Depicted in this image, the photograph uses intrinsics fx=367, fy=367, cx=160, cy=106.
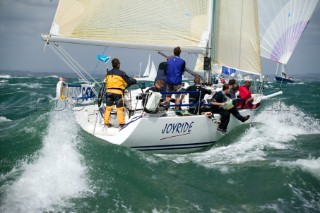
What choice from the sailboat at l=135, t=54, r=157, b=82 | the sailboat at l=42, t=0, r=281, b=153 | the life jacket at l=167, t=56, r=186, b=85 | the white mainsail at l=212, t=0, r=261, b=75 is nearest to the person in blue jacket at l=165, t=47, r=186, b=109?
the life jacket at l=167, t=56, r=186, b=85

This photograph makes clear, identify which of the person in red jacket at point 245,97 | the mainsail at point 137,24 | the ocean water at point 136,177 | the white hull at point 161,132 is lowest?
the ocean water at point 136,177

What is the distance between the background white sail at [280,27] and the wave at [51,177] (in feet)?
26.9

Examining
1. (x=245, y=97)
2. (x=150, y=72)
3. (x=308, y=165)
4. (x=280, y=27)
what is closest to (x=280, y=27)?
(x=280, y=27)

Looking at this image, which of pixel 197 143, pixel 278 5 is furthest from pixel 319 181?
pixel 278 5

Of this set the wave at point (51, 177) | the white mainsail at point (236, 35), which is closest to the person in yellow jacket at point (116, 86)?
the wave at point (51, 177)

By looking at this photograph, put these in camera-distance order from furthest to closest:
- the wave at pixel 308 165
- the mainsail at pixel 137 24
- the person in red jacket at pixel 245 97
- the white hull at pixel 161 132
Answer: the person in red jacket at pixel 245 97 < the mainsail at pixel 137 24 < the white hull at pixel 161 132 < the wave at pixel 308 165

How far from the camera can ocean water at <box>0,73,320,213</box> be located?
16.6 feet

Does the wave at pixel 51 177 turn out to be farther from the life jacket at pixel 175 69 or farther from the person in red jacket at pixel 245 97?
the person in red jacket at pixel 245 97

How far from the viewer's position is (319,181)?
6.08 metres

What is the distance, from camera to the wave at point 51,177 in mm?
4818

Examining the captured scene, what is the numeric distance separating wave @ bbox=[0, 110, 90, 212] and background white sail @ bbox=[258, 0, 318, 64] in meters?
8.21

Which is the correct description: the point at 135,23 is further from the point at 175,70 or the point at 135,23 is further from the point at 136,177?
the point at 136,177

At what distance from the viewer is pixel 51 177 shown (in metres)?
5.57

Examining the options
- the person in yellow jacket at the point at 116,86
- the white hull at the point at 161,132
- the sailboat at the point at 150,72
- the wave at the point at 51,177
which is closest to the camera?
the wave at the point at 51,177
